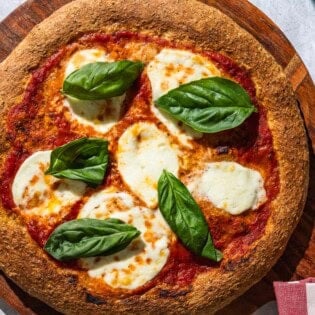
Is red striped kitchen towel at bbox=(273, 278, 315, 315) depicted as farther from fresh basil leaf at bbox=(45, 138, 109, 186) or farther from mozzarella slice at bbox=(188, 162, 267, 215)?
fresh basil leaf at bbox=(45, 138, 109, 186)

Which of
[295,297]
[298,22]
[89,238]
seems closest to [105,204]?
[89,238]

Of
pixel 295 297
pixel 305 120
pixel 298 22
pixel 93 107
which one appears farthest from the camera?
pixel 298 22

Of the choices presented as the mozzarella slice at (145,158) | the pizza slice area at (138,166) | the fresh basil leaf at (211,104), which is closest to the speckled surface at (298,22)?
the pizza slice area at (138,166)

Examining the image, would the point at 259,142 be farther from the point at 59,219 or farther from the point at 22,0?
the point at 22,0

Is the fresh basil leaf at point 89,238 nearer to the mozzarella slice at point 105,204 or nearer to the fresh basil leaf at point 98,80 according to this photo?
the mozzarella slice at point 105,204

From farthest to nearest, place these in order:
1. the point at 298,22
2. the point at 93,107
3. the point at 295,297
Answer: the point at 298,22, the point at 295,297, the point at 93,107

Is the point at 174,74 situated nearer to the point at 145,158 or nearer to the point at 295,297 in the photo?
the point at 145,158

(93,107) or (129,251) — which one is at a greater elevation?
(93,107)
